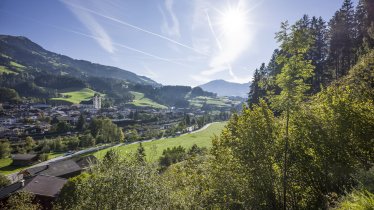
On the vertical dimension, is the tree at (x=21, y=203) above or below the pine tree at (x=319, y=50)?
below

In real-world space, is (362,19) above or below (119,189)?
above

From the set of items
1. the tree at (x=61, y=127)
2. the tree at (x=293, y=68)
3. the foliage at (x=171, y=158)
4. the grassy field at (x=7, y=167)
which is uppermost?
the tree at (x=293, y=68)

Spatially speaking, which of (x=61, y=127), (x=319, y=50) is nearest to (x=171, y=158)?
(x=319, y=50)

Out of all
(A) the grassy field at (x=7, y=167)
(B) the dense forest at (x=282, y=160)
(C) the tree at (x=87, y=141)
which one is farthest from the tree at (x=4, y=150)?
(B) the dense forest at (x=282, y=160)

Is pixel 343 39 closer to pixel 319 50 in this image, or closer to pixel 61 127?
pixel 319 50

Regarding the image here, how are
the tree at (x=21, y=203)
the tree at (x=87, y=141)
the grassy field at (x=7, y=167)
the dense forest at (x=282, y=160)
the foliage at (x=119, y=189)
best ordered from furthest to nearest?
the tree at (x=87, y=141) < the grassy field at (x=7, y=167) < the tree at (x=21, y=203) < the dense forest at (x=282, y=160) < the foliage at (x=119, y=189)

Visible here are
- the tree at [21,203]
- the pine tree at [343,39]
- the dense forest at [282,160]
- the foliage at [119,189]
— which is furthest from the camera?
the pine tree at [343,39]

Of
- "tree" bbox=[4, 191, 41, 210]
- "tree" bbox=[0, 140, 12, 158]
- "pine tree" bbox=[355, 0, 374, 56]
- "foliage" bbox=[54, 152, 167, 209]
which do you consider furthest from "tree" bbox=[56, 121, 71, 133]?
"foliage" bbox=[54, 152, 167, 209]

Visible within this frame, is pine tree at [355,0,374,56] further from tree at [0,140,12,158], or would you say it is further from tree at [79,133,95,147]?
tree at [0,140,12,158]

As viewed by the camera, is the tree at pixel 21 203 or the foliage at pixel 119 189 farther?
the tree at pixel 21 203

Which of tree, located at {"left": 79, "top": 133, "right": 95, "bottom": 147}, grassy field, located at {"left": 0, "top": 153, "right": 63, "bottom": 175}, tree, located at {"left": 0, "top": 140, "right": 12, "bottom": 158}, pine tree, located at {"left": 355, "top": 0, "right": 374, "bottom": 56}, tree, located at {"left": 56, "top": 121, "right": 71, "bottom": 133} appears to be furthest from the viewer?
tree, located at {"left": 56, "top": 121, "right": 71, "bottom": 133}

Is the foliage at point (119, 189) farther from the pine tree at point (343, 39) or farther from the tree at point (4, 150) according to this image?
the tree at point (4, 150)

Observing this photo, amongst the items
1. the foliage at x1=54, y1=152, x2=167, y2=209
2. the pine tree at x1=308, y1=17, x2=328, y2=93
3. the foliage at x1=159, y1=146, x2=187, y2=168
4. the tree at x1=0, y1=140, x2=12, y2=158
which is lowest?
the tree at x1=0, y1=140, x2=12, y2=158

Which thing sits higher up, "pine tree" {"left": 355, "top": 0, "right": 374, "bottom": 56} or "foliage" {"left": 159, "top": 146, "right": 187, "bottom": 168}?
"pine tree" {"left": 355, "top": 0, "right": 374, "bottom": 56}
